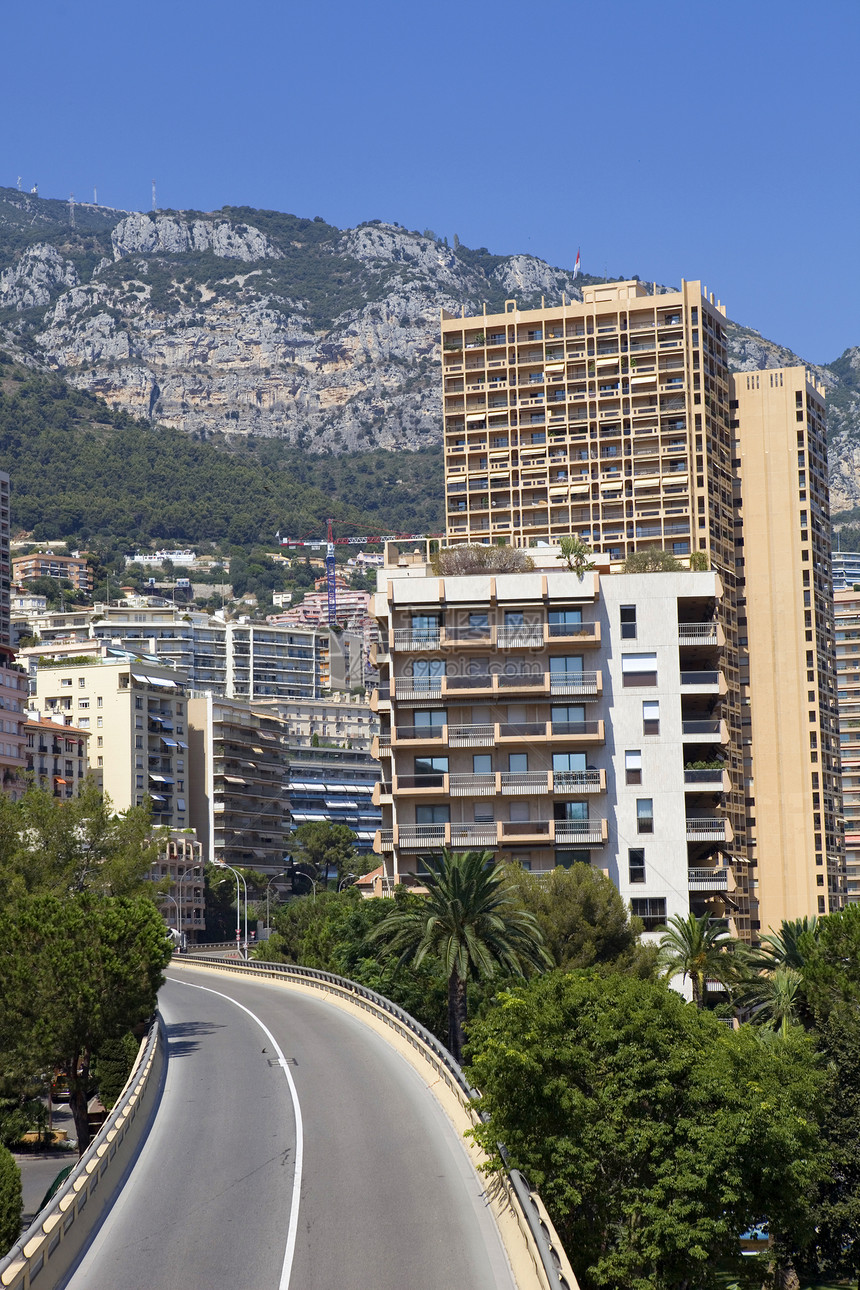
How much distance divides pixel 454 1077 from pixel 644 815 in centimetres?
3767

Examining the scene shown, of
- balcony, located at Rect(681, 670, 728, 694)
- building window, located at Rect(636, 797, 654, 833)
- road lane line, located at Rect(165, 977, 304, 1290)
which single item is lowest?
road lane line, located at Rect(165, 977, 304, 1290)

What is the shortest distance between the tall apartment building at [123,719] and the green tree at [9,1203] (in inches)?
5370

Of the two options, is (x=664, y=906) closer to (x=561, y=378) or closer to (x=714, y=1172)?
(x=714, y=1172)

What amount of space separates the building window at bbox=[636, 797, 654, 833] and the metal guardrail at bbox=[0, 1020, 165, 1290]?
39.9m

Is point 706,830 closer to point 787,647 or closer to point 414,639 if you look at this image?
point 414,639

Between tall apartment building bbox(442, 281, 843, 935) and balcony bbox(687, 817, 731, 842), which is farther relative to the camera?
tall apartment building bbox(442, 281, 843, 935)

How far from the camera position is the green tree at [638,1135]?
36.6 meters

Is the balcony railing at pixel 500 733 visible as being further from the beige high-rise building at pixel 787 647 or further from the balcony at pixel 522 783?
the beige high-rise building at pixel 787 647

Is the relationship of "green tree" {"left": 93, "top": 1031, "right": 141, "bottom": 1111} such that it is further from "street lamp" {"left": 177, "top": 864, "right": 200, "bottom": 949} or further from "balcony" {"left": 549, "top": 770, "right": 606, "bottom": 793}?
"street lamp" {"left": 177, "top": 864, "right": 200, "bottom": 949}

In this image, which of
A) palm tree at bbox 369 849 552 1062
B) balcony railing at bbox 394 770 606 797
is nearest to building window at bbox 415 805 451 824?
balcony railing at bbox 394 770 606 797

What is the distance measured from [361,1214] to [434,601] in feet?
167

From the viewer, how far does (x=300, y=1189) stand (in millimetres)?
35656

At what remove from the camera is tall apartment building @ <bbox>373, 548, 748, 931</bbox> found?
79.8 meters

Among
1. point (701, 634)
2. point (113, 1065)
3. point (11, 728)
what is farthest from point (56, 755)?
point (113, 1065)
